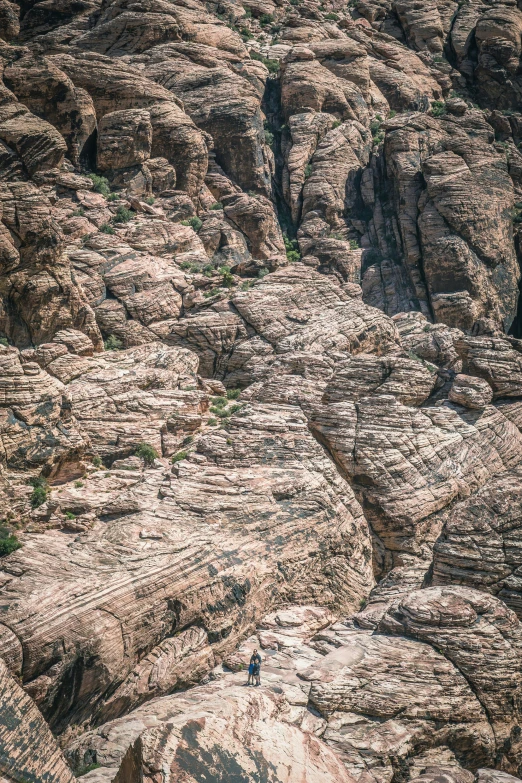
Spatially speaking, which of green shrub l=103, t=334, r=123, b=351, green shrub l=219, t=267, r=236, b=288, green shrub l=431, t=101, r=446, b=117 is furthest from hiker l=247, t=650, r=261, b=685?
green shrub l=431, t=101, r=446, b=117

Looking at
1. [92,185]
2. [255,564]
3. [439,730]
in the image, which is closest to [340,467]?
[255,564]

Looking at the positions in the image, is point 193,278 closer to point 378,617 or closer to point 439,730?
point 378,617

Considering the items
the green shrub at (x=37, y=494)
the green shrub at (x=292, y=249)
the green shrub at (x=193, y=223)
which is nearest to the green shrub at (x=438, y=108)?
the green shrub at (x=292, y=249)

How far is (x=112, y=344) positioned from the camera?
4566 centimetres

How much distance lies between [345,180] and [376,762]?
46512mm

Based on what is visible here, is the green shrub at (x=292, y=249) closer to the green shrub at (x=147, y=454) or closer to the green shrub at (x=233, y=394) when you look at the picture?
the green shrub at (x=233, y=394)

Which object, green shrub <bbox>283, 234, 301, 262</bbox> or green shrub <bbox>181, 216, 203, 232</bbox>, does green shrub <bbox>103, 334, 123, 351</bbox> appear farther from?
green shrub <bbox>283, 234, 301, 262</bbox>

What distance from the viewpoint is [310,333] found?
4697cm

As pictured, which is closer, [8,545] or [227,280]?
[8,545]

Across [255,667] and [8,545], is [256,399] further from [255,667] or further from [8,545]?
[255,667]

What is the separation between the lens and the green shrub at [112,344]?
149ft

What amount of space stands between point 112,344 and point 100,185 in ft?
46.6

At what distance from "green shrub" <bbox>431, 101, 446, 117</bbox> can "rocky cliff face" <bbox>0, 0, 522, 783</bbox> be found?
5.13 feet

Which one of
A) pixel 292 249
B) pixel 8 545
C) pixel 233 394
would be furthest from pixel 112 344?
pixel 292 249
